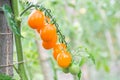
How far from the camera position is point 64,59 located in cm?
127

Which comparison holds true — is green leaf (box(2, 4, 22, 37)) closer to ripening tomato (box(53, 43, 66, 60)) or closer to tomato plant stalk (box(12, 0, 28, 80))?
tomato plant stalk (box(12, 0, 28, 80))

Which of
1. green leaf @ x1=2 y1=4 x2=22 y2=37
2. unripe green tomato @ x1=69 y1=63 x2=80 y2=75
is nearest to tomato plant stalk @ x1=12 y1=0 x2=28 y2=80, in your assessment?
green leaf @ x1=2 y1=4 x2=22 y2=37

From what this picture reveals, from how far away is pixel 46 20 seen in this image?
1255 mm

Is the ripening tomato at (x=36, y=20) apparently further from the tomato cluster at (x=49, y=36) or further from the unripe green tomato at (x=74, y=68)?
the unripe green tomato at (x=74, y=68)

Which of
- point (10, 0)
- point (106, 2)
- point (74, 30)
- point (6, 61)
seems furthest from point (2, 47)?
point (74, 30)

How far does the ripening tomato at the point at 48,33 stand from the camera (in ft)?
4.00

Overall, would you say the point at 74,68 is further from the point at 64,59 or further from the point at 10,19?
the point at 10,19

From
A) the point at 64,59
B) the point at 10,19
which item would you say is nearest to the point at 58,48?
the point at 64,59

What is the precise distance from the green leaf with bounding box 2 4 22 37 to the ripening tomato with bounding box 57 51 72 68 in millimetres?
169

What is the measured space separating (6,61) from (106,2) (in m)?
2.04

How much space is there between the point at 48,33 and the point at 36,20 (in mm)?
55

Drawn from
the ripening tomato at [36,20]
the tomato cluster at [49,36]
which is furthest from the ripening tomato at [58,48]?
the ripening tomato at [36,20]

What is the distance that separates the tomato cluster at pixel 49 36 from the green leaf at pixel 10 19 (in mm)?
51

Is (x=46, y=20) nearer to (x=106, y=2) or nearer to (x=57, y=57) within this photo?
(x=57, y=57)
